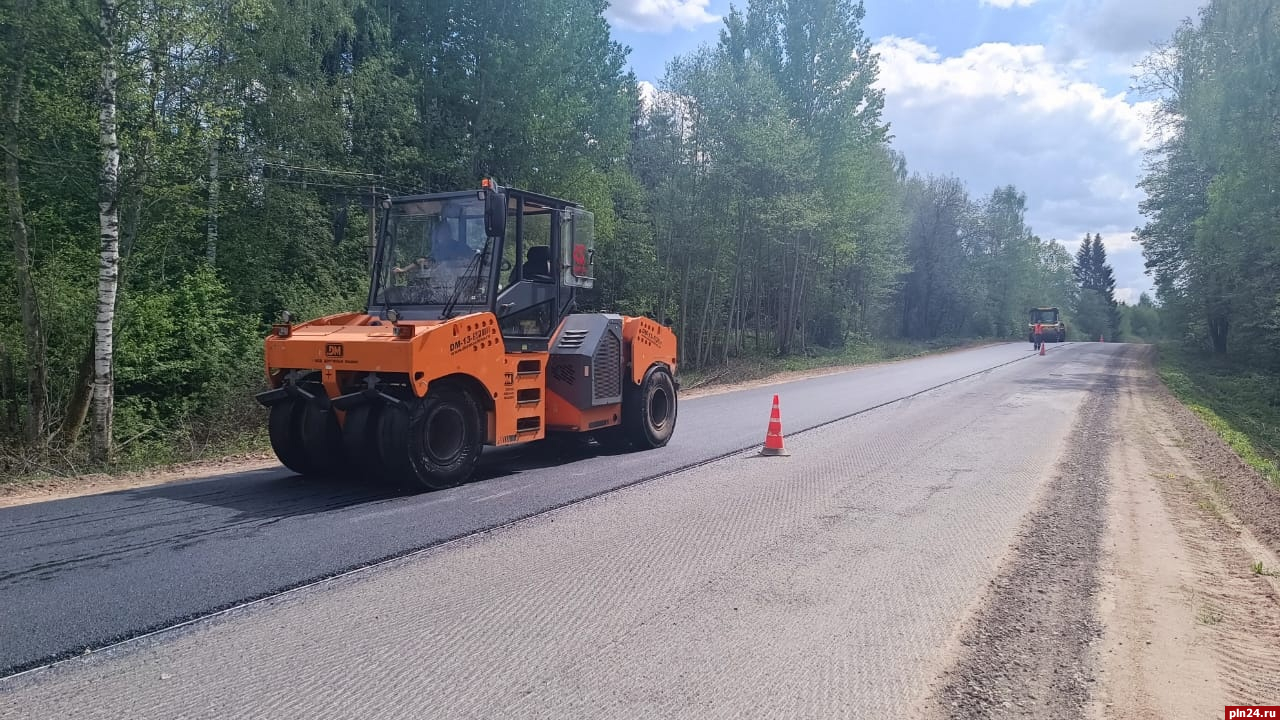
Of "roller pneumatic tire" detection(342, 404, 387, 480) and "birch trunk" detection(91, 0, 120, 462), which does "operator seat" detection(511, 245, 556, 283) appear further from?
"birch trunk" detection(91, 0, 120, 462)

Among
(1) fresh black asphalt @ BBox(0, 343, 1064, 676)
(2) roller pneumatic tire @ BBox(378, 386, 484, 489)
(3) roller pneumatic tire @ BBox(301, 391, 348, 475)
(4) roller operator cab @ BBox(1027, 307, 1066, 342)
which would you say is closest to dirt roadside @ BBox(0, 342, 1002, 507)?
(1) fresh black asphalt @ BBox(0, 343, 1064, 676)

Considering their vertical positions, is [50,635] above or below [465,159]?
below

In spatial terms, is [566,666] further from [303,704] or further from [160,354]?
[160,354]

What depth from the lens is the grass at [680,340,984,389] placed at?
2247 centimetres

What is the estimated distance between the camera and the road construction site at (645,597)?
315cm

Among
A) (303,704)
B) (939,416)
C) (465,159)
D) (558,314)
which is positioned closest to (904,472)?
(558,314)

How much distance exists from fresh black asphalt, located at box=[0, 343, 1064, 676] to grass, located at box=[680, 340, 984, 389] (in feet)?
41.6

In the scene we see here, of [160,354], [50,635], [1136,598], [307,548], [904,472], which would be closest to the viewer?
[50,635]

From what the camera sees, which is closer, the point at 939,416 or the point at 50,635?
the point at 50,635

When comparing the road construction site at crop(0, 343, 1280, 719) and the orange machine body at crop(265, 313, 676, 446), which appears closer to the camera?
the road construction site at crop(0, 343, 1280, 719)

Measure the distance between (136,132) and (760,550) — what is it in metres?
8.99

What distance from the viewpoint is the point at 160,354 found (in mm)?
12328

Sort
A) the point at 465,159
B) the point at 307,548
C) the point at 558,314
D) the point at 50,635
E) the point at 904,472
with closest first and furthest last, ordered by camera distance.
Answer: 1. the point at 50,635
2. the point at 307,548
3. the point at 904,472
4. the point at 558,314
5. the point at 465,159

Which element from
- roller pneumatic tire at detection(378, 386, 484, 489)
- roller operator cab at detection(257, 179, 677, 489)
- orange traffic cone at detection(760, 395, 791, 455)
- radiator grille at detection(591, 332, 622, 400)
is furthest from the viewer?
orange traffic cone at detection(760, 395, 791, 455)
